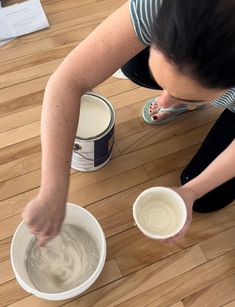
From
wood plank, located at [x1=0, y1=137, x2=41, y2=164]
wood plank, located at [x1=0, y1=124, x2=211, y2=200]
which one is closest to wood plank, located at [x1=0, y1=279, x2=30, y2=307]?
wood plank, located at [x1=0, y1=124, x2=211, y2=200]

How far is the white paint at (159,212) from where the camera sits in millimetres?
774

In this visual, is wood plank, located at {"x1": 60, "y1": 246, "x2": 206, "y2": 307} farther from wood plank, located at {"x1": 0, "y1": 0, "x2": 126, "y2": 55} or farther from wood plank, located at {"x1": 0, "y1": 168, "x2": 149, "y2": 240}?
wood plank, located at {"x1": 0, "y1": 0, "x2": 126, "y2": 55}

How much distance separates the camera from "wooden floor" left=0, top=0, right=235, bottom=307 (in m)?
0.94

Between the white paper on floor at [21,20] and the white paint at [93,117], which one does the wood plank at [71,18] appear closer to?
the white paper on floor at [21,20]

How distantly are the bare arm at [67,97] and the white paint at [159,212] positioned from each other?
0.23 metres

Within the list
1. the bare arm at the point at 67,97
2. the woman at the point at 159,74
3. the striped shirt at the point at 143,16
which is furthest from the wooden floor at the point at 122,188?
the striped shirt at the point at 143,16

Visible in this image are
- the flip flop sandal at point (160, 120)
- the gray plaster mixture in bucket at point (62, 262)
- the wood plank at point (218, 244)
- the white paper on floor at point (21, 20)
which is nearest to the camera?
the gray plaster mixture in bucket at point (62, 262)

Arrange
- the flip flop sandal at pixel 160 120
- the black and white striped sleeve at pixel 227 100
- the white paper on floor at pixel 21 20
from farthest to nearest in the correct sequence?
the white paper on floor at pixel 21 20 → the flip flop sandal at pixel 160 120 → the black and white striped sleeve at pixel 227 100

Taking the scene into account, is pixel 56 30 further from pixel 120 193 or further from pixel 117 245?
pixel 117 245

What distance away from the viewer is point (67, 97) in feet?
2.17

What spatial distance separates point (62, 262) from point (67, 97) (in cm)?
42

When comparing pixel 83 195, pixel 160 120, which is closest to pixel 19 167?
pixel 83 195

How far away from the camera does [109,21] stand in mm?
633

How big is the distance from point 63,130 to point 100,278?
1.51 ft
